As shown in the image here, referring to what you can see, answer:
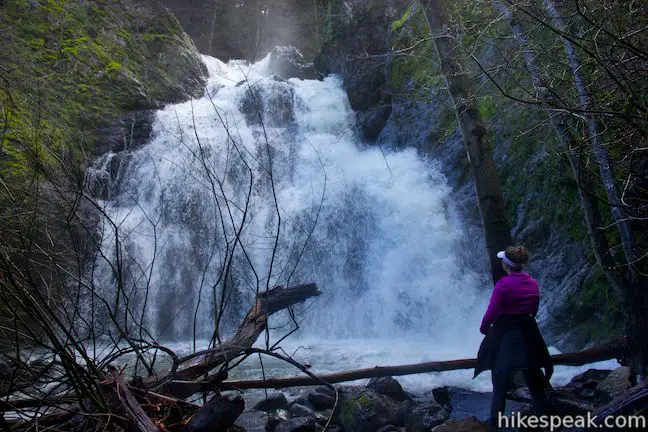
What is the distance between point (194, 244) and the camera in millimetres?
11570

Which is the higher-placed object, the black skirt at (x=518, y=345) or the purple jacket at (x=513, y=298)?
the purple jacket at (x=513, y=298)

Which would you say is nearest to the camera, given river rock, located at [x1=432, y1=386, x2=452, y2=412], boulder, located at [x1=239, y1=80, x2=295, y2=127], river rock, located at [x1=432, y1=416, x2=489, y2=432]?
river rock, located at [x1=432, y1=416, x2=489, y2=432]

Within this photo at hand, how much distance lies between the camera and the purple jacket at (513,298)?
12.5 ft

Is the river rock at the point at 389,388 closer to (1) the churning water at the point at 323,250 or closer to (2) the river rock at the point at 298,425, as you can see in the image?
(2) the river rock at the point at 298,425

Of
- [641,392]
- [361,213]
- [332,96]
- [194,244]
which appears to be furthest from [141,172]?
[641,392]

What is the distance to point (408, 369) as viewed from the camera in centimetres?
452

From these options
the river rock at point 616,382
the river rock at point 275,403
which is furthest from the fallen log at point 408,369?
the river rock at point 275,403

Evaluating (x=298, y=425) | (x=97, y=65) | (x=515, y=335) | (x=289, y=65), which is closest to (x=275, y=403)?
(x=298, y=425)

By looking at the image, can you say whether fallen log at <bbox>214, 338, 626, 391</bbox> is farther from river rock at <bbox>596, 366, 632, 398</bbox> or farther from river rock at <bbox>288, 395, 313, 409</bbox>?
river rock at <bbox>288, 395, 313, 409</bbox>

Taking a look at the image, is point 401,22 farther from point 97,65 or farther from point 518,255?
point 518,255

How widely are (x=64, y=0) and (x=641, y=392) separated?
19.1 meters

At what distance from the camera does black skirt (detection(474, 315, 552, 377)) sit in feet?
12.5

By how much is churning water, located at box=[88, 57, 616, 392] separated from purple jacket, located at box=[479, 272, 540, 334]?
337cm

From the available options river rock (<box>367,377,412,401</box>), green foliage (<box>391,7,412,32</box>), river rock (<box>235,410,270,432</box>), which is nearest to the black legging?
river rock (<box>367,377,412,401</box>)
